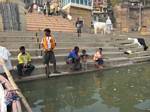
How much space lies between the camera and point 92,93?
12.8m

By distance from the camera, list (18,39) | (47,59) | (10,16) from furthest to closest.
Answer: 1. (10,16)
2. (18,39)
3. (47,59)

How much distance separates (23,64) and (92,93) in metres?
3.05

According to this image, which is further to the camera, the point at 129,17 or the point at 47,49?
the point at 129,17

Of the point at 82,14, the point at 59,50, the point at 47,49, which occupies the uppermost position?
the point at 82,14

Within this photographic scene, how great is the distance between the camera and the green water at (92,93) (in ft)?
35.6

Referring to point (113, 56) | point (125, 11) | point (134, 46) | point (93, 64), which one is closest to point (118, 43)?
point (134, 46)

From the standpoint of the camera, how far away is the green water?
1086cm

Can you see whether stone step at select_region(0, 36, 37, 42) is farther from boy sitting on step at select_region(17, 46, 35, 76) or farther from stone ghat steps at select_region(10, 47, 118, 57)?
boy sitting on step at select_region(17, 46, 35, 76)

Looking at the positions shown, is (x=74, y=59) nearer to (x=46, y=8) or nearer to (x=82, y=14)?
(x=46, y=8)

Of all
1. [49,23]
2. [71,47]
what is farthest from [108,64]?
[49,23]

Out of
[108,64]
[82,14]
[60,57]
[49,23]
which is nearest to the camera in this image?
[60,57]

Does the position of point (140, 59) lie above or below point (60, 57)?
below

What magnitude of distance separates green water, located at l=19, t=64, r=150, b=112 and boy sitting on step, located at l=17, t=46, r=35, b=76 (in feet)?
1.62

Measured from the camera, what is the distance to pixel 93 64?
18.0 m
